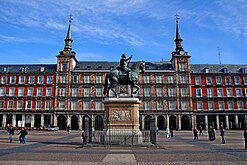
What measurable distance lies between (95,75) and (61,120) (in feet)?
48.4

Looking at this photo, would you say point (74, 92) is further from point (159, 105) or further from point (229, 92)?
point (229, 92)

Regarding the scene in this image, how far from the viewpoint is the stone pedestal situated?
54.3ft

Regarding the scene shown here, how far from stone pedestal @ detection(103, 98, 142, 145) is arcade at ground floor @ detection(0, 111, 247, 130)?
4032cm

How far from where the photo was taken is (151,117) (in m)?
57.2

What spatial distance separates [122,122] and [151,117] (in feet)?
135

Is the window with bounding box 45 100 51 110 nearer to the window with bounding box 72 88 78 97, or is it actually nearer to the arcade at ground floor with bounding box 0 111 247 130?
the arcade at ground floor with bounding box 0 111 247 130

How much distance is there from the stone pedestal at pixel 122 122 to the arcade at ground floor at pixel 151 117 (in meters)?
40.3

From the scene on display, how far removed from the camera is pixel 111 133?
55.0 ft


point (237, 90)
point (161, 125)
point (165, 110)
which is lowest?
point (161, 125)

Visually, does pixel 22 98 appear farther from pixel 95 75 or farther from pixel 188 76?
pixel 188 76

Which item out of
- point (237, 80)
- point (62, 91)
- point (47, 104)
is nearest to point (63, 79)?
point (62, 91)

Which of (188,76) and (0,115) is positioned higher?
(188,76)

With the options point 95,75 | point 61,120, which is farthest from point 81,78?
point 61,120

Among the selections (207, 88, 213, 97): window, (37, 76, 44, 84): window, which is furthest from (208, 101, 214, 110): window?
(37, 76, 44, 84): window
